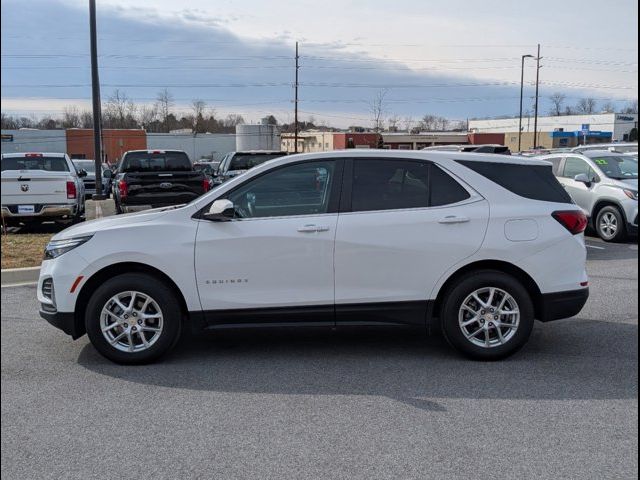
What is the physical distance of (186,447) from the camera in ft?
12.3

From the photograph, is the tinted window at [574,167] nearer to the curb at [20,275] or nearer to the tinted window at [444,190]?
the tinted window at [444,190]

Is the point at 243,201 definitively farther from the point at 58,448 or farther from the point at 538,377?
the point at 538,377

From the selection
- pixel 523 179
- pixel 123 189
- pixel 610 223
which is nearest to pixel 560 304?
pixel 523 179

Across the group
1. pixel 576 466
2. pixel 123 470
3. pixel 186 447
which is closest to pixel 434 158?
pixel 576 466

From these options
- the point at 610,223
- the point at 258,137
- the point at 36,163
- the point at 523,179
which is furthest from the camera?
the point at 258,137

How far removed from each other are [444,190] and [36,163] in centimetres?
1226

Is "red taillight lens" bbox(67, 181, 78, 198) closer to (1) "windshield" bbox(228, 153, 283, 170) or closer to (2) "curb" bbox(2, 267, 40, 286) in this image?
(2) "curb" bbox(2, 267, 40, 286)

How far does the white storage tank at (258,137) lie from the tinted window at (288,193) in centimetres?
6088

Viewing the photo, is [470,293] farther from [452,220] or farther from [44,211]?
[44,211]

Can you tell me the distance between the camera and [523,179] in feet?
18.0

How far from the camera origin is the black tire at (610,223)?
12492 millimetres

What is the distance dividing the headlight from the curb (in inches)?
146

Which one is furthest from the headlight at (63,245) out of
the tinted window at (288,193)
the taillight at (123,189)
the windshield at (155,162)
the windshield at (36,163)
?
the windshield at (36,163)

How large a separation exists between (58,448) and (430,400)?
241 cm
